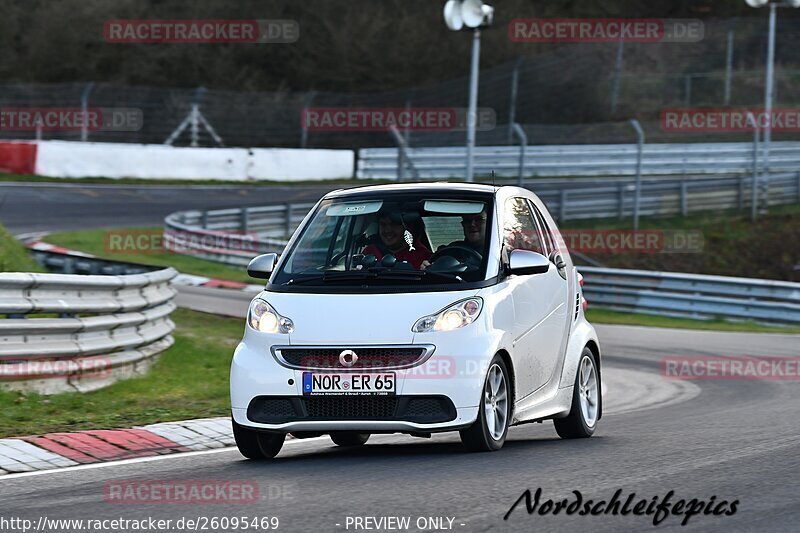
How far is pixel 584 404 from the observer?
9.96 metres

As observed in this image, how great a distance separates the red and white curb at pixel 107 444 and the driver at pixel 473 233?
1.95 meters

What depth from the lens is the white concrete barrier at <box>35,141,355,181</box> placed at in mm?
37438

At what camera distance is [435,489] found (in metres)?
6.84

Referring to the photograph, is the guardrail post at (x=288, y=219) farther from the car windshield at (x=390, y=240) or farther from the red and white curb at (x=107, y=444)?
the car windshield at (x=390, y=240)

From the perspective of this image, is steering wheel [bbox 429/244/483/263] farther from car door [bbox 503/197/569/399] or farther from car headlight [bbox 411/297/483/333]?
car headlight [bbox 411/297/483/333]

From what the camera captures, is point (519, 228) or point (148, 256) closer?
point (519, 228)

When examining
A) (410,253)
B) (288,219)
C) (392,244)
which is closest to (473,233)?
(410,253)

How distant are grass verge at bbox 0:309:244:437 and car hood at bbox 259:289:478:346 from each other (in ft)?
6.71

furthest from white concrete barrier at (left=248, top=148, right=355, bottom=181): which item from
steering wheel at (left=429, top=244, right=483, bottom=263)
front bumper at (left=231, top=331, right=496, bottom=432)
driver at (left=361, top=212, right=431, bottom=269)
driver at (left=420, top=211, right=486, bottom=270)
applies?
front bumper at (left=231, top=331, right=496, bottom=432)

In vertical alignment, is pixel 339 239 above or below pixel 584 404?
above

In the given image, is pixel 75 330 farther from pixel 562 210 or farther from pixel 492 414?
pixel 562 210

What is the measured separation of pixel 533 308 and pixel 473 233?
62 cm

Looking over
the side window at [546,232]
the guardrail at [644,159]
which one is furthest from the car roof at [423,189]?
the guardrail at [644,159]

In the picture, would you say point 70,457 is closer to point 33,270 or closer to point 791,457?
point 791,457
